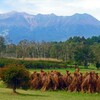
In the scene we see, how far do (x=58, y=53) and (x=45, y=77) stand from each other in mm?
133127

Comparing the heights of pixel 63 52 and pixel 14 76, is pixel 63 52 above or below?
above

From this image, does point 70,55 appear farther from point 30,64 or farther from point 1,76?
point 1,76

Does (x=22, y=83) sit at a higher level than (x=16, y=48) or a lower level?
lower

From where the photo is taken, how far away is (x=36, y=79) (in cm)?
3500

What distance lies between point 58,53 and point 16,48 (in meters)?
22.4

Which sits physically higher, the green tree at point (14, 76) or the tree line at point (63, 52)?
the tree line at point (63, 52)

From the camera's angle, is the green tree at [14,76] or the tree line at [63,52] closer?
the green tree at [14,76]

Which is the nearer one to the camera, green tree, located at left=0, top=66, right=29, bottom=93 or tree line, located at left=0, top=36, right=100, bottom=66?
green tree, located at left=0, top=66, right=29, bottom=93

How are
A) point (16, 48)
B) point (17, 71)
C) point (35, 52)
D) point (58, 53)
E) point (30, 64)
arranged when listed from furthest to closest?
point (35, 52)
point (16, 48)
point (58, 53)
point (30, 64)
point (17, 71)

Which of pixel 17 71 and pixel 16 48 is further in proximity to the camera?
pixel 16 48

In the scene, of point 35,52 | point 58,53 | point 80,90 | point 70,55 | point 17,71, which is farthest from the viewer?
point 35,52

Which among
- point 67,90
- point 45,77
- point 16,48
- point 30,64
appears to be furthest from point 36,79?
point 16,48

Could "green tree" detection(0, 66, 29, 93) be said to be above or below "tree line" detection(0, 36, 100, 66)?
below

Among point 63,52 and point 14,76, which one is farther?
point 63,52
